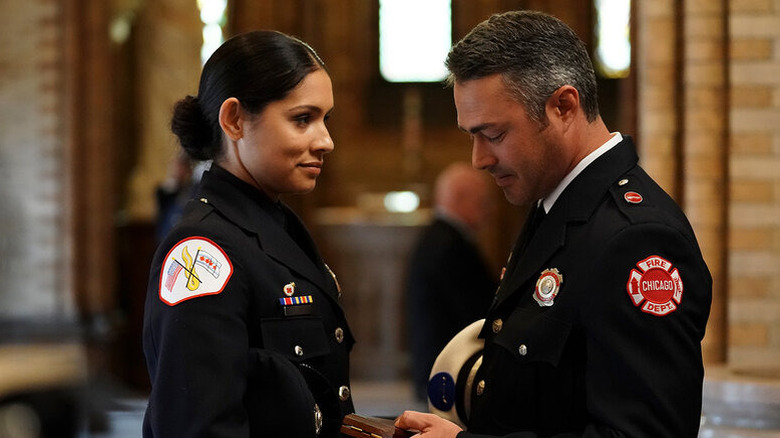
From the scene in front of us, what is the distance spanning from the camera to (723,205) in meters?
3.88

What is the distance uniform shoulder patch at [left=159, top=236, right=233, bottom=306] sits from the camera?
1.98 metres

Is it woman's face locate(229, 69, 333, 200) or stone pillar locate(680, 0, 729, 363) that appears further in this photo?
stone pillar locate(680, 0, 729, 363)

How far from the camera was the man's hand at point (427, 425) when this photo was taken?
1987 mm

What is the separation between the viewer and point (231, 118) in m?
2.19

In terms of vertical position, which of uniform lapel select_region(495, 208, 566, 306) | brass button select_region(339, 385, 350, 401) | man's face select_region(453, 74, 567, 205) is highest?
man's face select_region(453, 74, 567, 205)

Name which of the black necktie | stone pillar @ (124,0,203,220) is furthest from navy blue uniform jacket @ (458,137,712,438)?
stone pillar @ (124,0,203,220)

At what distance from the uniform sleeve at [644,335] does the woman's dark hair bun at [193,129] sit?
0.92 m

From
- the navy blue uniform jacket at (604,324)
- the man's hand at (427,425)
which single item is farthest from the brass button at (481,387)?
the man's hand at (427,425)

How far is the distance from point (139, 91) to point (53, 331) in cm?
246

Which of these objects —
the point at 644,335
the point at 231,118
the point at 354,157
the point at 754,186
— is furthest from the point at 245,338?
the point at 354,157

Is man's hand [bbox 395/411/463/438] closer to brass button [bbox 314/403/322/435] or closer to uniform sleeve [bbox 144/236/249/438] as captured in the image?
brass button [bbox 314/403/322/435]

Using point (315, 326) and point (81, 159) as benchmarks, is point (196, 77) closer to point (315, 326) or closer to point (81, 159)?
point (81, 159)

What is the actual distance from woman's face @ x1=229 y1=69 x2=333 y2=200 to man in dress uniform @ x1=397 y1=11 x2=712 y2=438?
32 cm

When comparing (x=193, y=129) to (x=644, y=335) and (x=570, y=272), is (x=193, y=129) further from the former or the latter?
(x=644, y=335)
